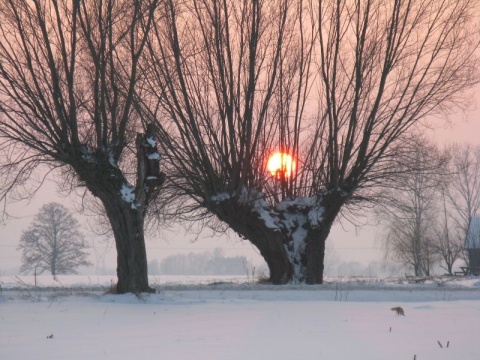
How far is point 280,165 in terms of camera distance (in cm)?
2209

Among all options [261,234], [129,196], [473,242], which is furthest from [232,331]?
[473,242]

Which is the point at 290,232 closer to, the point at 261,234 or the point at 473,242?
the point at 261,234

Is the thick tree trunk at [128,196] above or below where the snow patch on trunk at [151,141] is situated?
below

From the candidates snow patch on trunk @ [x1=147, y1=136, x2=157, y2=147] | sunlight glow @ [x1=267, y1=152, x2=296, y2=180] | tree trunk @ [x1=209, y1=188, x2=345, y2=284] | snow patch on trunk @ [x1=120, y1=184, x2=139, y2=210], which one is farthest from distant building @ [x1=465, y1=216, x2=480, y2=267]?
snow patch on trunk @ [x1=120, y1=184, x2=139, y2=210]

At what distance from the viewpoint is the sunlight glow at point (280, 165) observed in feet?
72.3

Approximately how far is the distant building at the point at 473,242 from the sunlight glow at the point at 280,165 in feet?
95.2

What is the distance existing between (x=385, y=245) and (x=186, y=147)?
121 feet

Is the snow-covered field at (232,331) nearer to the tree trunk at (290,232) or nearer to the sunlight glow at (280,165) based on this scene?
the tree trunk at (290,232)

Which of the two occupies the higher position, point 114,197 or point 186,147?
point 186,147

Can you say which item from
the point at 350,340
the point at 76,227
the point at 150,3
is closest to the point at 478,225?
the point at 76,227

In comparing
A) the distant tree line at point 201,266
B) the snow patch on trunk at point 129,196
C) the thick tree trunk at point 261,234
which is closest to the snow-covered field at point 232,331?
the snow patch on trunk at point 129,196

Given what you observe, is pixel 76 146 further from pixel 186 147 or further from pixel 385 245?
pixel 385 245

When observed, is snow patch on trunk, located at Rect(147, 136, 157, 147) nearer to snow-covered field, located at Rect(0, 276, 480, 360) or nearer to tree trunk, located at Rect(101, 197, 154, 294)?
tree trunk, located at Rect(101, 197, 154, 294)

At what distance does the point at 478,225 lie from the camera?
51781 millimetres
